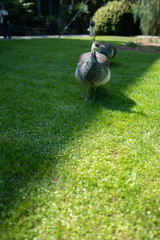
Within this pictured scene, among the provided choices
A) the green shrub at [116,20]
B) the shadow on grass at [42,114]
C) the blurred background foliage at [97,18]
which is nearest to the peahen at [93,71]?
the shadow on grass at [42,114]

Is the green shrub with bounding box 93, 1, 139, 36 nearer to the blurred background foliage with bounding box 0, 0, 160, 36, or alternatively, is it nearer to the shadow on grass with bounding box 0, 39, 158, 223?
the blurred background foliage with bounding box 0, 0, 160, 36

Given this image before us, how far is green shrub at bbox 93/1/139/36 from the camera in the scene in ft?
59.3

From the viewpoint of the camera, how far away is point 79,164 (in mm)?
2477

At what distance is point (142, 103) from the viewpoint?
4043 millimetres

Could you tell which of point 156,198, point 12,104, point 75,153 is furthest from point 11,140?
point 156,198

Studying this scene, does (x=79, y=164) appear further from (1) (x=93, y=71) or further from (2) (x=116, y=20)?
(2) (x=116, y=20)

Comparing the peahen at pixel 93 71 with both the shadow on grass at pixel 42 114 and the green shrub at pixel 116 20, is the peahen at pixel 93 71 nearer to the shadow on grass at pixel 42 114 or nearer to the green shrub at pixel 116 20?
the shadow on grass at pixel 42 114

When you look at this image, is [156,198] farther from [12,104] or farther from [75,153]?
[12,104]

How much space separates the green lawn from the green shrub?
16572mm

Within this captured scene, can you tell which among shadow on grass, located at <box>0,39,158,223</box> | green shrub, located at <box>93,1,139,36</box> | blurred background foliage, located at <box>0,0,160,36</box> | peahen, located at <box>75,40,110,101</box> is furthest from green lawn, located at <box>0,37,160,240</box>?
green shrub, located at <box>93,1,139,36</box>

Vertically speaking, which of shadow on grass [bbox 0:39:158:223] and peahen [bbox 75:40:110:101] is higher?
peahen [bbox 75:40:110:101]

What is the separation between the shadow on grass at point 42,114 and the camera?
2.34 m

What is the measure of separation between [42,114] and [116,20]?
18.2 meters

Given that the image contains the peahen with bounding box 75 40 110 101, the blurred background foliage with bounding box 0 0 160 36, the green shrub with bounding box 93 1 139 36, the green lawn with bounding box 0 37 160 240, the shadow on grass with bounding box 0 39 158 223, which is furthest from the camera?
the green shrub with bounding box 93 1 139 36
